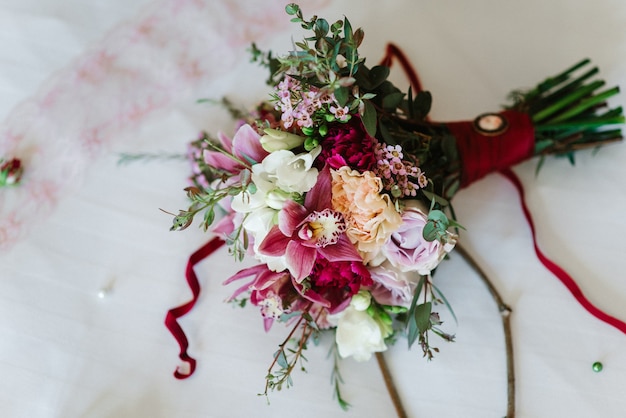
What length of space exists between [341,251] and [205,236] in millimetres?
357

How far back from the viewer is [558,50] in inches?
41.0

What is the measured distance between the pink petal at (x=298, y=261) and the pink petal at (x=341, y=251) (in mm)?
19

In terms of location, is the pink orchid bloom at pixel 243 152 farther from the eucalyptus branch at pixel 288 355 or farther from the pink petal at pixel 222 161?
the eucalyptus branch at pixel 288 355

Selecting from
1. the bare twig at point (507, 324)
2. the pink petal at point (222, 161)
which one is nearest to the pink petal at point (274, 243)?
the pink petal at point (222, 161)

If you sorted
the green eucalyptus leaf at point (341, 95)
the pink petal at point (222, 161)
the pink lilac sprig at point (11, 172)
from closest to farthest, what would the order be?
the green eucalyptus leaf at point (341, 95) < the pink petal at point (222, 161) < the pink lilac sprig at point (11, 172)

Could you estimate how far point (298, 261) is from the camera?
1.96 feet

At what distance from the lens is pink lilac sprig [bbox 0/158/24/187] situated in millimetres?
923

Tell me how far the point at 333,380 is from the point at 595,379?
0.36 metres

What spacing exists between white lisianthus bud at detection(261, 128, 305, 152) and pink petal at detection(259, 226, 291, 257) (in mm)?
88

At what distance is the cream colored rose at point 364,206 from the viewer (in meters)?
0.58

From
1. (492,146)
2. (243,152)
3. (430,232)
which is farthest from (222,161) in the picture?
(492,146)

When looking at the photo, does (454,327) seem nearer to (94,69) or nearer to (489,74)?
(489,74)

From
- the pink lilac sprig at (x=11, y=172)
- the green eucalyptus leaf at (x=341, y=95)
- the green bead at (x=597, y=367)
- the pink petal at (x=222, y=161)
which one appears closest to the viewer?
the green eucalyptus leaf at (x=341, y=95)

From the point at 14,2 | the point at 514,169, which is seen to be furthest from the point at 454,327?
the point at 14,2
